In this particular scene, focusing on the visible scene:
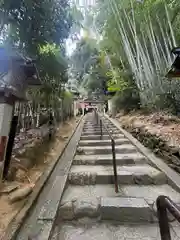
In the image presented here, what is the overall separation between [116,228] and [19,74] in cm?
256

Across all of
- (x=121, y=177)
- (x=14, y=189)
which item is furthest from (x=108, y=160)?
(x=14, y=189)

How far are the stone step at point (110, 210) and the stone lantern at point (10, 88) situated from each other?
34.6 inches

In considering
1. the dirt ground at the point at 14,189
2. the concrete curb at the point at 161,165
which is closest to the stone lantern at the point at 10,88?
the dirt ground at the point at 14,189

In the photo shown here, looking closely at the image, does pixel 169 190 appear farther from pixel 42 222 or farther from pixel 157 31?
pixel 157 31

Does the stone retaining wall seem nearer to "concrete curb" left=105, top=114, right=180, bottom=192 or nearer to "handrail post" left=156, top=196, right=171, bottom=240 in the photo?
"concrete curb" left=105, top=114, right=180, bottom=192

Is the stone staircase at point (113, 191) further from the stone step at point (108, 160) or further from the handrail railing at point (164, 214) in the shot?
the handrail railing at point (164, 214)

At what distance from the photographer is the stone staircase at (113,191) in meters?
2.01

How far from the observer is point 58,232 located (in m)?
1.83

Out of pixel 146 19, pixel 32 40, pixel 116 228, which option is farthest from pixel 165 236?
pixel 146 19

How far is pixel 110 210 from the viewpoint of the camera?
79.4 inches

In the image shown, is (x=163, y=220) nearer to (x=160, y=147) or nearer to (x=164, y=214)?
(x=164, y=214)

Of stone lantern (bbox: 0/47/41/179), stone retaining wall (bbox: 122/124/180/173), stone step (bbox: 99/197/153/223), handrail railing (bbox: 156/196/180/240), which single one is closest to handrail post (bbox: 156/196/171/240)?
handrail railing (bbox: 156/196/180/240)

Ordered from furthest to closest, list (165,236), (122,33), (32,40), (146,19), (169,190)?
(122,33) → (146,19) → (32,40) → (169,190) → (165,236)

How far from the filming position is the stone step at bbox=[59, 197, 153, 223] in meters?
1.98
